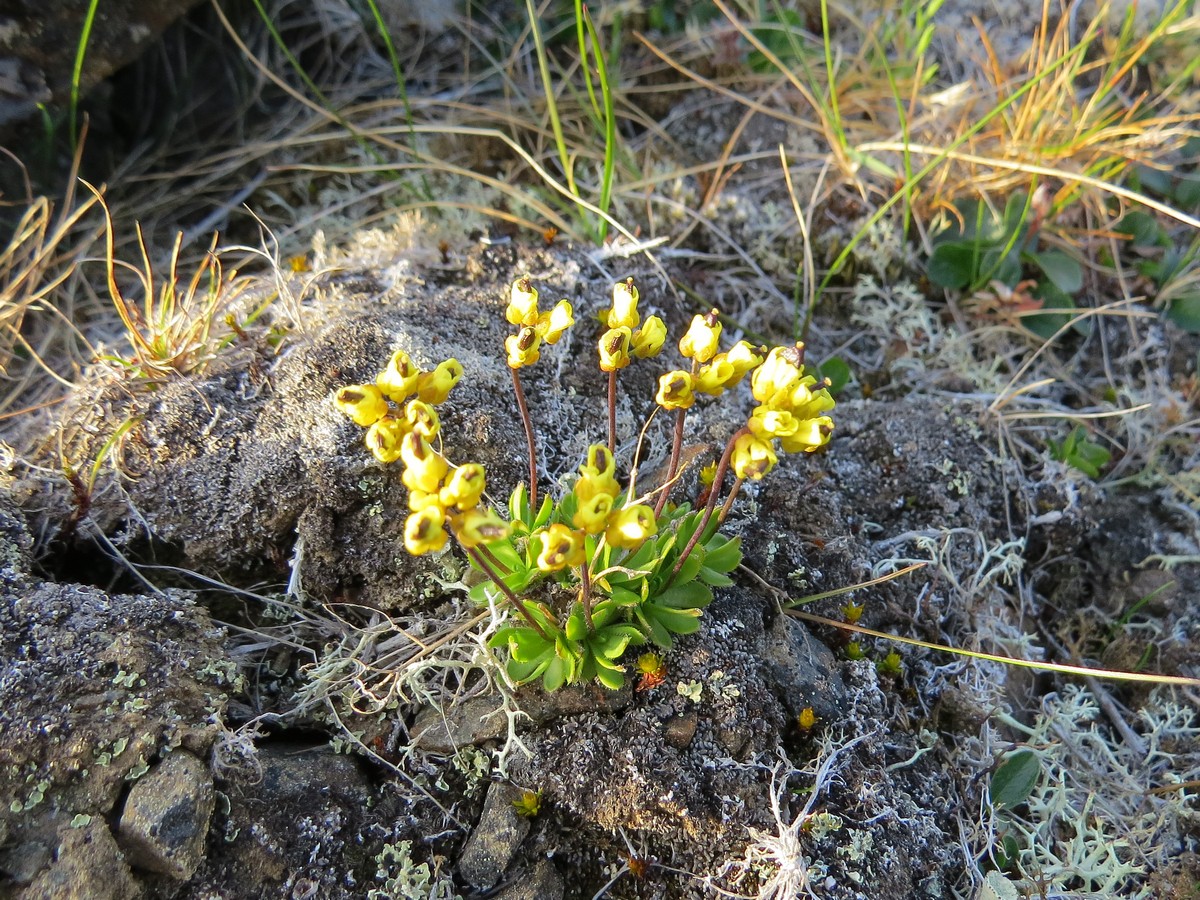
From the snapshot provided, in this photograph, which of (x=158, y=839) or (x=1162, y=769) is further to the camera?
(x=1162, y=769)

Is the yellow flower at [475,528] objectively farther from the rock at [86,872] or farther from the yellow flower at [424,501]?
the rock at [86,872]

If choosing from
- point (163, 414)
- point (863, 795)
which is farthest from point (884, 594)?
point (163, 414)

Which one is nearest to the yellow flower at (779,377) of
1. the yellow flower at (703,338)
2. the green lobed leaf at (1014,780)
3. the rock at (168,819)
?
the yellow flower at (703,338)

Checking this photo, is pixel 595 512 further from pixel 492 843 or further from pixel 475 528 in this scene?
pixel 492 843

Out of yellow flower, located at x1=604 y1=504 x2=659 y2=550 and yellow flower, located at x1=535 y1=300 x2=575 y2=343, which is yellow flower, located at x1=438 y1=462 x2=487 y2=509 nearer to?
yellow flower, located at x1=604 y1=504 x2=659 y2=550

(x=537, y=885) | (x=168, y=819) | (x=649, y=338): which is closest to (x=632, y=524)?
(x=649, y=338)

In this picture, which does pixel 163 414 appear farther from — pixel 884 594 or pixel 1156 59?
pixel 1156 59
